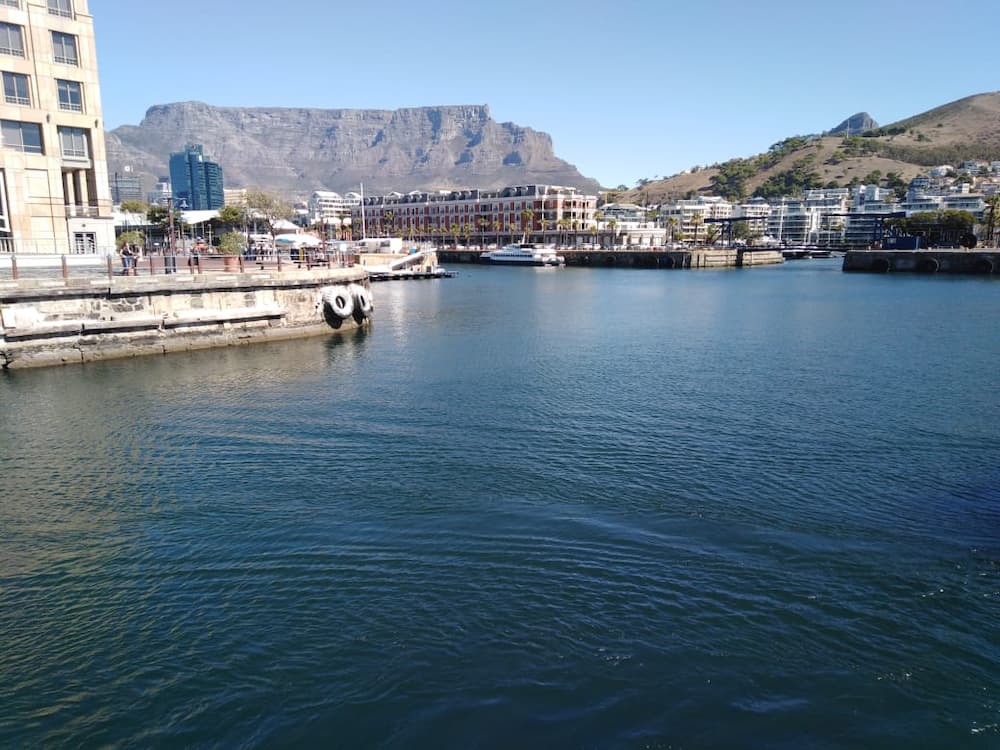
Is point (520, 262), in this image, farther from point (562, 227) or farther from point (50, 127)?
point (50, 127)

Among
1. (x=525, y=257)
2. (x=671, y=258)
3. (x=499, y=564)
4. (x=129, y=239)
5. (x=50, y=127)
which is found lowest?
(x=499, y=564)

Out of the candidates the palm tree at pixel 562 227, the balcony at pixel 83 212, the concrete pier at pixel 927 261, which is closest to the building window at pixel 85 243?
the balcony at pixel 83 212

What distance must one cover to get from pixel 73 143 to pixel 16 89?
15.2 ft

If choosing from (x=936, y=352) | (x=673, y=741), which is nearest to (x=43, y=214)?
(x=673, y=741)

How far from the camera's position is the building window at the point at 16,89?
147 feet

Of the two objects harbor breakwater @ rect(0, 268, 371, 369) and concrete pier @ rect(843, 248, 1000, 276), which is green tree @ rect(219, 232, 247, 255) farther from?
concrete pier @ rect(843, 248, 1000, 276)

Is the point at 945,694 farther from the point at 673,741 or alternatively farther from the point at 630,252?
the point at 630,252

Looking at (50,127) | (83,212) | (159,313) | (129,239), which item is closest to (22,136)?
(50,127)

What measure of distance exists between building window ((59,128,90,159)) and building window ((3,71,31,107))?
9.10 ft

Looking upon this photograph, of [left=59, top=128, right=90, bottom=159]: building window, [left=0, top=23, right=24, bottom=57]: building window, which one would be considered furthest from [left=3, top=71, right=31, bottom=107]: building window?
[left=59, top=128, right=90, bottom=159]: building window

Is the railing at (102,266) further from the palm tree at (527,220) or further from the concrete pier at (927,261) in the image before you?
the palm tree at (527,220)

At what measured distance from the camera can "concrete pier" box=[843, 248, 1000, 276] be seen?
A: 361 ft

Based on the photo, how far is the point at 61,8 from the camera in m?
46.5

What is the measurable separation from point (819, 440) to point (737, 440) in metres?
2.55
